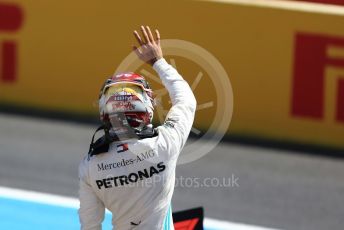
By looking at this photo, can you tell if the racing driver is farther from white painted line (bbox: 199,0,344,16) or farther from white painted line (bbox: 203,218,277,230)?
white painted line (bbox: 199,0,344,16)

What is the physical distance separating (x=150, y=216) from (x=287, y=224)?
3.94 metres

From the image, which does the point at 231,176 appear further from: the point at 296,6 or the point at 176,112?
the point at 176,112

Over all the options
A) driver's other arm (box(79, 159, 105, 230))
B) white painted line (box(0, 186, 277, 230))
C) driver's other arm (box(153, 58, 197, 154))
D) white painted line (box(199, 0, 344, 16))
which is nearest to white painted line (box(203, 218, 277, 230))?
white painted line (box(0, 186, 277, 230))

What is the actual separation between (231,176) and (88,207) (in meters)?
4.87

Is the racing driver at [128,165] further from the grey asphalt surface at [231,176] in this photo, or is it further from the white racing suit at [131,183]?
the grey asphalt surface at [231,176]

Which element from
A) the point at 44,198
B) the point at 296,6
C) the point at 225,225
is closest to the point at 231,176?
the point at 225,225

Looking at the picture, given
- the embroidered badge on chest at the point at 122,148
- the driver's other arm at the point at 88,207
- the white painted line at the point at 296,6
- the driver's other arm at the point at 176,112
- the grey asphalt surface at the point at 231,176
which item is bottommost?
the grey asphalt surface at the point at 231,176

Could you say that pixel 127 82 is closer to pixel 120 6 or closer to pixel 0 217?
pixel 0 217

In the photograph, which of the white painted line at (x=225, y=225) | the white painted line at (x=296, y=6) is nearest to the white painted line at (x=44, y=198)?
the white painted line at (x=225, y=225)

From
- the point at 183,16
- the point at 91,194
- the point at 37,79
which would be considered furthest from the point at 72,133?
the point at 91,194

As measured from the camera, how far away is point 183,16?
10.7m

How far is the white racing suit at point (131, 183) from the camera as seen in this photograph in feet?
16.2

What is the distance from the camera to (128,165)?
16.3ft

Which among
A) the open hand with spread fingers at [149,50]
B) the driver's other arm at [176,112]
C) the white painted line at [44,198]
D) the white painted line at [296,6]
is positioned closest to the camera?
the driver's other arm at [176,112]
